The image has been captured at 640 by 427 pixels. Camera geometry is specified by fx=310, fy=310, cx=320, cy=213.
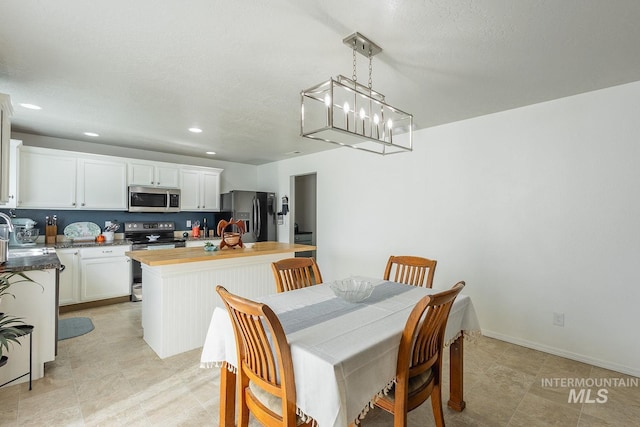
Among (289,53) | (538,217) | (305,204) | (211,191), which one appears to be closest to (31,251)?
(211,191)

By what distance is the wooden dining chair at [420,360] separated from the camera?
4.51 feet

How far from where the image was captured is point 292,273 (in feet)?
7.86

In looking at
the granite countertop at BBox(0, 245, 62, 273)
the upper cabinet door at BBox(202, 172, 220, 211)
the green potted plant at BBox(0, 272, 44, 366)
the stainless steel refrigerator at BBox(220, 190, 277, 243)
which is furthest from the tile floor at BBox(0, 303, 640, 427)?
the upper cabinet door at BBox(202, 172, 220, 211)

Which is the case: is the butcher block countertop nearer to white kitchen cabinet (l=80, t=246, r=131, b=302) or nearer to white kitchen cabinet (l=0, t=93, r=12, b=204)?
white kitchen cabinet (l=0, t=93, r=12, b=204)

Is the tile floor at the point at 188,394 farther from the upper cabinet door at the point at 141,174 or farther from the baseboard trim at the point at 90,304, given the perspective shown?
the upper cabinet door at the point at 141,174

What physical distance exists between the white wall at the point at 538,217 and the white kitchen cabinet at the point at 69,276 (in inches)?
160

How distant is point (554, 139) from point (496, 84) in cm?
87

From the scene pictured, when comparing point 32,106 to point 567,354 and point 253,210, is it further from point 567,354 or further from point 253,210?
point 567,354

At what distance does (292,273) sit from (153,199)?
350 centimetres

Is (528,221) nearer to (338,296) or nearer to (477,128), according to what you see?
(477,128)

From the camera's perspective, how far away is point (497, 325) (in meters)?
→ 3.21

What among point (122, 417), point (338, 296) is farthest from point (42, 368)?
point (338, 296)

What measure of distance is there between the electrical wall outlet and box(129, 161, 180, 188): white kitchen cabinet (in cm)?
530

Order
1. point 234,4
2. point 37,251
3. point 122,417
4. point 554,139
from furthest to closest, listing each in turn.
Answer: point 37,251 → point 554,139 → point 122,417 → point 234,4
